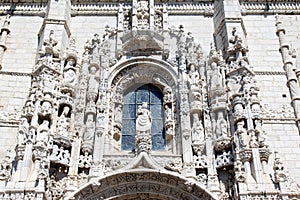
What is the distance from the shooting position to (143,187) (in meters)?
8.80

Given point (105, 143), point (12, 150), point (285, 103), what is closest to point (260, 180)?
point (285, 103)

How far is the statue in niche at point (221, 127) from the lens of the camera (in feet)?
29.9

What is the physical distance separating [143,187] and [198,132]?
1.62 m

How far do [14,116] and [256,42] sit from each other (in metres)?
5.99

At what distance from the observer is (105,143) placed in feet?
30.6

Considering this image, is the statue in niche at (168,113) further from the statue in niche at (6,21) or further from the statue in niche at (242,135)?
the statue in niche at (6,21)

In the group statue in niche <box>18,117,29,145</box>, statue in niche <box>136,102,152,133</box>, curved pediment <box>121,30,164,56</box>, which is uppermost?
curved pediment <box>121,30,164,56</box>

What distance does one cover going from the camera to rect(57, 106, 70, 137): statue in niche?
9.17m

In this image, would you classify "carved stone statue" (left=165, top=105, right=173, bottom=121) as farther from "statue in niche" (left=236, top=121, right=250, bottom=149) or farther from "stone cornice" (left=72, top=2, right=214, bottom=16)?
"stone cornice" (left=72, top=2, right=214, bottom=16)

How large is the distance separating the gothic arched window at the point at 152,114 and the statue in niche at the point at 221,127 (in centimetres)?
128

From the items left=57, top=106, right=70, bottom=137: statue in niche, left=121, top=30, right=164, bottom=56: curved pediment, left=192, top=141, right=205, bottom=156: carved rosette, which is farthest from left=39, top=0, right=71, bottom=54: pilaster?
left=192, top=141, right=205, bottom=156: carved rosette

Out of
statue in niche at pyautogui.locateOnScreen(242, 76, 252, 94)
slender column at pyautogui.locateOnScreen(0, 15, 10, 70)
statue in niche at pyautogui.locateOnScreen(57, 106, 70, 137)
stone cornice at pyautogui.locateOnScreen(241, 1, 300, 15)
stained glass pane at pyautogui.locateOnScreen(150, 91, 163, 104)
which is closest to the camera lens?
statue in niche at pyautogui.locateOnScreen(57, 106, 70, 137)

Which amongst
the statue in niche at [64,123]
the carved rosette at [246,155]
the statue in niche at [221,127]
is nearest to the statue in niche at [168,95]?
the statue in niche at [221,127]

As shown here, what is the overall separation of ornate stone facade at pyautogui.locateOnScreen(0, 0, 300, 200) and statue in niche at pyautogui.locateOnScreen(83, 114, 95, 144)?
2cm
